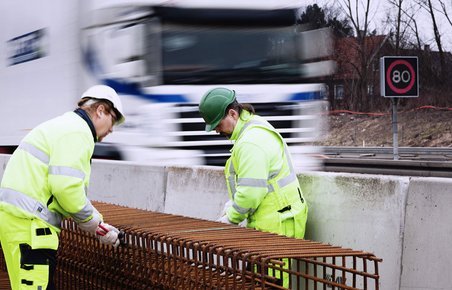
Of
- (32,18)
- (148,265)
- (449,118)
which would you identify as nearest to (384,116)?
Result: (449,118)

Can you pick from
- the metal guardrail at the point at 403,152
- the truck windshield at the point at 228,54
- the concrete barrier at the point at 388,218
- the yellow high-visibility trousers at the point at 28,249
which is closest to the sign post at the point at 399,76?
the truck windshield at the point at 228,54

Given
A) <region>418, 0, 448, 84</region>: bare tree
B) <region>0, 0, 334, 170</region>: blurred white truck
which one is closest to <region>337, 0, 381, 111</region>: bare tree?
<region>418, 0, 448, 84</region>: bare tree

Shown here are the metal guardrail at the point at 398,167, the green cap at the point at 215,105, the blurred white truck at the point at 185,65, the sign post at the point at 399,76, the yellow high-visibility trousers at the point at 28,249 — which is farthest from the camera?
the metal guardrail at the point at 398,167

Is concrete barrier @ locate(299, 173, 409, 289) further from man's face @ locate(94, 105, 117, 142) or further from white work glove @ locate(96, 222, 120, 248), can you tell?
man's face @ locate(94, 105, 117, 142)

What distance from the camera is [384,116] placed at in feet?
144

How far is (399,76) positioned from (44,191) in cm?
1453

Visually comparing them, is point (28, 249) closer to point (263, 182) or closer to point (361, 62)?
point (263, 182)

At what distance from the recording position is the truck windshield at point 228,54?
1285 cm

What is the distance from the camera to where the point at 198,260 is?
557 cm

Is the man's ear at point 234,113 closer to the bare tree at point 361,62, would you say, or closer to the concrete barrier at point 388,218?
the concrete barrier at point 388,218

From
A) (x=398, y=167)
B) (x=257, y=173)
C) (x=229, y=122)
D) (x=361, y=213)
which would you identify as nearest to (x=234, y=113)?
(x=229, y=122)

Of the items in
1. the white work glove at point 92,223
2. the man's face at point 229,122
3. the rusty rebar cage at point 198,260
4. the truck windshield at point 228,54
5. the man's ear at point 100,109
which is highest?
the truck windshield at point 228,54

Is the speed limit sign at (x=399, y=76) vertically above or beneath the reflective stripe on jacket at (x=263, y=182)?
above

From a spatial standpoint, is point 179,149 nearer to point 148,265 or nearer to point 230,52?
point 230,52
